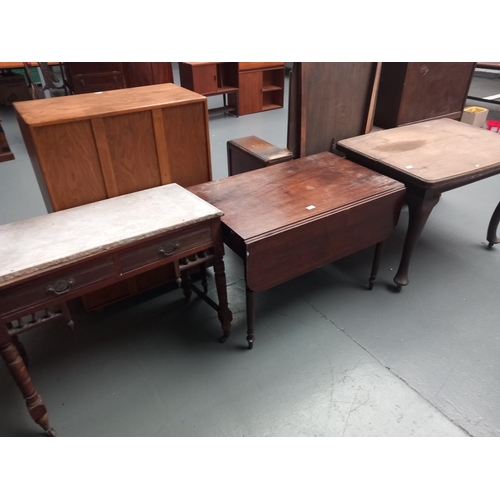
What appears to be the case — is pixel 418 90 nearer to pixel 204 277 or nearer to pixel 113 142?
pixel 204 277

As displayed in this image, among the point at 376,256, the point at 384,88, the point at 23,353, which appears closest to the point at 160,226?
the point at 23,353

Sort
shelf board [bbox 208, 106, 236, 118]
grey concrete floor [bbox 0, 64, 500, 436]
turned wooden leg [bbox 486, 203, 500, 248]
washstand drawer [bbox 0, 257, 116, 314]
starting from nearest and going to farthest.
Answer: washstand drawer [bbox 0, 257, 116, 314] < grey concrete floor [bbox 0, 64, 500, 436] < turned wooden leg [bbox 486, 203, 500, 248] < shelf board [bbox 208, 106, 236, 118]

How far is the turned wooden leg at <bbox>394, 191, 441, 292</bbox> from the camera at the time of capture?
6.79 feet

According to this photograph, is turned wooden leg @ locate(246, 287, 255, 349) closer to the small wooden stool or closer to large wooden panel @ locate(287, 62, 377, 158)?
the small wooden stool

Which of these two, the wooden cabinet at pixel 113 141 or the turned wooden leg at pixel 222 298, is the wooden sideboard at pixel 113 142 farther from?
the turned wooden leg at pixel 222 298

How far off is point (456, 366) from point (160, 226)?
4.96 ft

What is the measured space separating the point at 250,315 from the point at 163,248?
1.84 ft

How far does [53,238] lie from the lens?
147cm

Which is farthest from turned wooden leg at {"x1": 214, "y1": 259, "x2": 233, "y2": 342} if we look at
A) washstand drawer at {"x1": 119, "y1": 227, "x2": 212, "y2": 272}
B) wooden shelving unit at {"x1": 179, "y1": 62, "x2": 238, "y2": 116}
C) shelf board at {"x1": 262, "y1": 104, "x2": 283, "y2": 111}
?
shelf board at {"x1": 262, "y1": 104, "x2": 283, "y2": 111}

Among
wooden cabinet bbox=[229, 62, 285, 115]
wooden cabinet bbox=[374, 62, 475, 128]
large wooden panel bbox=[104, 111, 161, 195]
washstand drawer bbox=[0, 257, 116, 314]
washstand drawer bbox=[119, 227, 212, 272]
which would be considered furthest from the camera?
wooden cabinet bbox=[229, 62, 285, 115]

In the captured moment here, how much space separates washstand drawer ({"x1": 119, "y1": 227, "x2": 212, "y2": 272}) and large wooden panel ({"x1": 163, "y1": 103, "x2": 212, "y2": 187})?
0.55 metres

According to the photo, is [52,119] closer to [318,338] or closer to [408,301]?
[318,338]

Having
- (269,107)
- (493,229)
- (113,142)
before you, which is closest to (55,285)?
(113,142)

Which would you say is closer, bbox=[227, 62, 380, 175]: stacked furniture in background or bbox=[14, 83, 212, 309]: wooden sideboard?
bbox=[14, 83, 212, 309]: wooden sideboard
